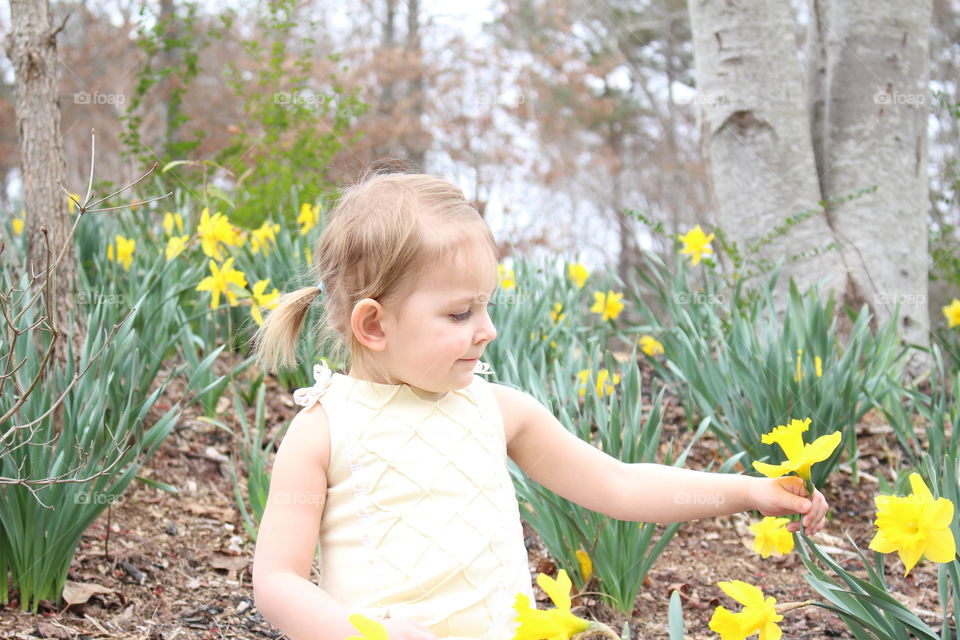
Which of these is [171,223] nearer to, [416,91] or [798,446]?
[798,446]

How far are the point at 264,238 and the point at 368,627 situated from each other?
9.95ft

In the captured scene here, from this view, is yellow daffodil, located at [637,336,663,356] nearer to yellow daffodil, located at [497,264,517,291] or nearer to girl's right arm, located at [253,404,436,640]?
yellow daffodil, located at [497,264,517,291]

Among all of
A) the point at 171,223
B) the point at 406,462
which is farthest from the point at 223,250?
the point at 406,462

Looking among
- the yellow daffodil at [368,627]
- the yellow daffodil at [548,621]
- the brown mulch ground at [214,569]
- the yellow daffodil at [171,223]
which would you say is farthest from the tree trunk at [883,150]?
the yellow daffodil at [368,627]

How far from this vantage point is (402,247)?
1.34 metres

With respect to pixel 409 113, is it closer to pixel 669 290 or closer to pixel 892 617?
pixel 669 290

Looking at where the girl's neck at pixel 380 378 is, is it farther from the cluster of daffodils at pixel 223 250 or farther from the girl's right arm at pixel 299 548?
the cluster of daffodils at pixel 223 250

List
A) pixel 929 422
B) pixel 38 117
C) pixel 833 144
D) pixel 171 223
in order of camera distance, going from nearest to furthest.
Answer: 1. pixel 38 117
2. pixel 929 422
3. pixel 171 223
4. pixel 833 144

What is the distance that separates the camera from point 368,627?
1051mm

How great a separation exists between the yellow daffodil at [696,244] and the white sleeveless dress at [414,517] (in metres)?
2.56

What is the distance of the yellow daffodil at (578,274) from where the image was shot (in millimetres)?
4359

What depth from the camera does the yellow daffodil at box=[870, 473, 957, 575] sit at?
1.25 metres

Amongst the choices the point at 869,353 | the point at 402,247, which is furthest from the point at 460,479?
the point at 869,353

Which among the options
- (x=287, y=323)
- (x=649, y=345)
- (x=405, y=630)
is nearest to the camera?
(x=405, y=630)
